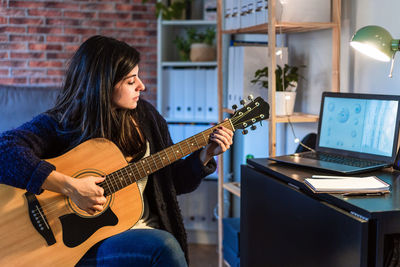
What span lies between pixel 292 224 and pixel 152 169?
0.49 m

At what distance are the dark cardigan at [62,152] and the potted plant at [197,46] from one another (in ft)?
4.70

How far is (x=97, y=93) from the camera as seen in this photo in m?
1.70

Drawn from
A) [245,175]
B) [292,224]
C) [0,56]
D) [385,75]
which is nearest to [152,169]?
[245,175]

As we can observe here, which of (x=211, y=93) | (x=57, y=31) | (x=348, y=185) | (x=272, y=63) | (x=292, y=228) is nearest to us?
(x=348, y=185)

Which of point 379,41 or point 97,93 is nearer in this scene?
point 379,41

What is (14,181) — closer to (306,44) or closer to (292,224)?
(292,224)

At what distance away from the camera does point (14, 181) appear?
1598 millimetres

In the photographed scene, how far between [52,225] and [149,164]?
36cm

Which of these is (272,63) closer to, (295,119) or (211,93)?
(295,119)

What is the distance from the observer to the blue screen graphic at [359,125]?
165 centimetres

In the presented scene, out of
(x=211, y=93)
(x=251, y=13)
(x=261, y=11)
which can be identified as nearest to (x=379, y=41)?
(x=261, y=11)

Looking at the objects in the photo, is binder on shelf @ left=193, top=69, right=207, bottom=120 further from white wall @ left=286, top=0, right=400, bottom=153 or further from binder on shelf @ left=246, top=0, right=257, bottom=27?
binder on shelf @ left=246, top=0, right=257, bottom=27

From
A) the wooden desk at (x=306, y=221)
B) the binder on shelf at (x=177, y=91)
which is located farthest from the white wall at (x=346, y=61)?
the binder on shelf at (x=177, y=91)

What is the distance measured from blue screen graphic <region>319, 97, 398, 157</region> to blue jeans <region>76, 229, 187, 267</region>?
71 centimetres
